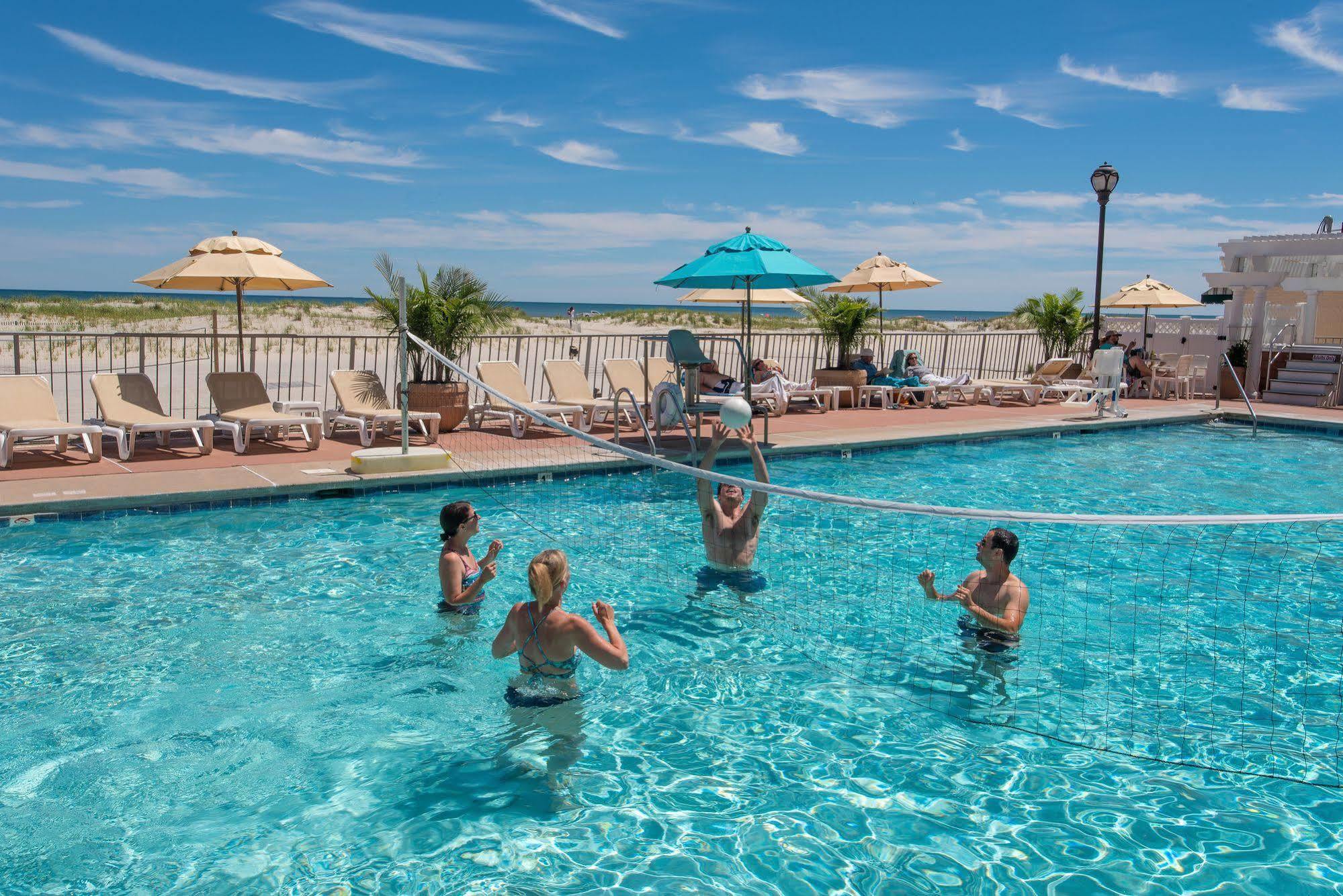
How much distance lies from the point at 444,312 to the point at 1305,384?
16605 millimetres

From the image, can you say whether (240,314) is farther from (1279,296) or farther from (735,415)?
(1279,296)

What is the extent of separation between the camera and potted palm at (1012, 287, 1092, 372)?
68.9 feet

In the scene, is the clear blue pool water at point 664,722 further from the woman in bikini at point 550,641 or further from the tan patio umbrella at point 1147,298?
the tan patio umbrella at point 1147,298

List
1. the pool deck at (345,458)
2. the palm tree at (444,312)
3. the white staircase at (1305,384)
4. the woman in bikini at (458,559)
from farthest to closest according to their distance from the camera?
1. the white staircase at (1305,384)
2. the palm tree at (444,312)
3. the pool deck at (345,458)
4. the woman in bikini at (458,559)

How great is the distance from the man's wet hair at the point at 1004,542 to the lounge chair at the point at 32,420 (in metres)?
8.76

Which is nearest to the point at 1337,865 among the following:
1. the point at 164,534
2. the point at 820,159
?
the point at 164,534

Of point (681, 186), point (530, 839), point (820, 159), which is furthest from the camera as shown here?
point (681, 186)

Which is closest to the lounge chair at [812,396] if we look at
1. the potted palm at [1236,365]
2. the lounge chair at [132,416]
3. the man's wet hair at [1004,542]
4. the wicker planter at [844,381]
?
the wicker planter at [844,381]

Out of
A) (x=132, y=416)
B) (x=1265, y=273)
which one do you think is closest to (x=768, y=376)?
(x=132, y=416)

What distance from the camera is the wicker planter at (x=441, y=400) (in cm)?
1226

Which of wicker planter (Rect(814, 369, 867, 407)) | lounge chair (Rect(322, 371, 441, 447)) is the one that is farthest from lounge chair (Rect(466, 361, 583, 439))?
wicker planter (Rect(814, 369, 867, 407))

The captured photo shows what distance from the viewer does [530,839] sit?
3861mm

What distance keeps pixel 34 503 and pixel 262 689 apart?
422cm

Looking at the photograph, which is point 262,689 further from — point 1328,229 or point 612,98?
point 1328,229
